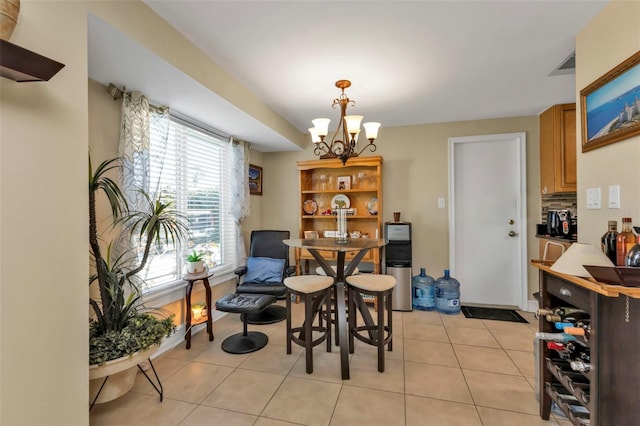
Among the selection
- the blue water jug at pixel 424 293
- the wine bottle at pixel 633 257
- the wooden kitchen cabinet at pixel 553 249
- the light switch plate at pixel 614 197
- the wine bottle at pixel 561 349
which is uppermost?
the light switch plate at pixel 614 197

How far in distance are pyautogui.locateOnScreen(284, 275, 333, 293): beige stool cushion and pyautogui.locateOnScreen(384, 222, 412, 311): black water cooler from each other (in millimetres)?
1460

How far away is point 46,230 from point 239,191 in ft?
7.69

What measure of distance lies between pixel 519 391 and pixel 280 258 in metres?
2.48

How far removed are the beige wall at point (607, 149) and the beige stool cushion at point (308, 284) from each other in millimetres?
1757

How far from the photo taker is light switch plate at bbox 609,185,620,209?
1535 millimetres

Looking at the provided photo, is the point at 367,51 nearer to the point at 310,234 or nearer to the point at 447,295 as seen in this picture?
the point at 310,234

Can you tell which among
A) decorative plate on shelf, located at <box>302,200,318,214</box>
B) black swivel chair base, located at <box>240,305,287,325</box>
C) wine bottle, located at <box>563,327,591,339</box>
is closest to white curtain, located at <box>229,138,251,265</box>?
black swivel chair base, located at <box>240,305,287,325</box>

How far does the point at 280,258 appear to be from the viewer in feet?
11.3

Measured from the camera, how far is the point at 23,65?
1036 mm

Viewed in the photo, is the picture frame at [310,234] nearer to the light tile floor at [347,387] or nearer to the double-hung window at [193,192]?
the double-hung window at [193,192]

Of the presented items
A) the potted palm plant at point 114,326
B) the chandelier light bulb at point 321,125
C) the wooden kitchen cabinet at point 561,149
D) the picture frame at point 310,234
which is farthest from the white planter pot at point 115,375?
the wooden kitchen cabinet at point 561,149

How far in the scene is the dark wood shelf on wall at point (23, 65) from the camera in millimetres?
992

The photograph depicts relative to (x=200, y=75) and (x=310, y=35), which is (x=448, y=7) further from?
(x=200, y=75)

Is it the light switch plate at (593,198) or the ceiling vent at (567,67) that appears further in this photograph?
the ceiling vent at (567,67)
